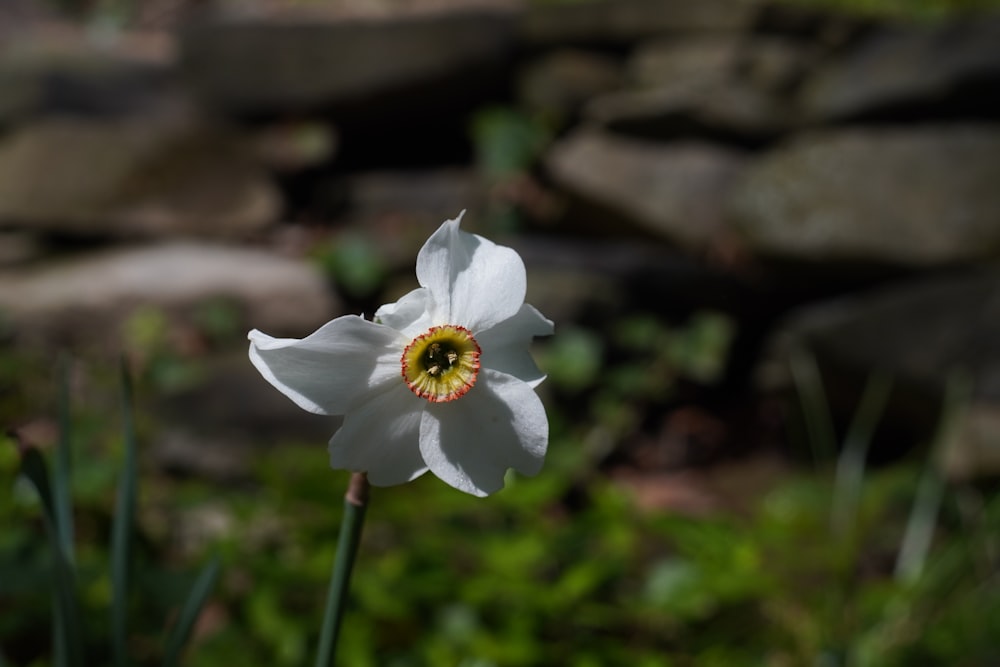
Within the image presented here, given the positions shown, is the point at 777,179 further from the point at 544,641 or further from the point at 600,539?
the point at 544,641

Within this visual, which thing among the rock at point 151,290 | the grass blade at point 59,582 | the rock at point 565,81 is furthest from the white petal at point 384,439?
the rock at point 565,81

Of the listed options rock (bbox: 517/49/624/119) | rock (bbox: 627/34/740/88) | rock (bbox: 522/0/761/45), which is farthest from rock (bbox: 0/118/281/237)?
rock (bbox: 627/34/740/88)

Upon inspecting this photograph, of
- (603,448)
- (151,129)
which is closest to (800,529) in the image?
(603,448)

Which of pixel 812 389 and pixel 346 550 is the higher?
pixel 812 389

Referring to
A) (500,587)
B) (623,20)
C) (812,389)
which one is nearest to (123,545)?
(500,587)

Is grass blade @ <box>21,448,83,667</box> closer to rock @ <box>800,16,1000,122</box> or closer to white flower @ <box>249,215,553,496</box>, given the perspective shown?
white flower @ <box>249,215,553,496</box>

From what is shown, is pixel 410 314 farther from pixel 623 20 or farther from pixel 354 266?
pixel 623 20
